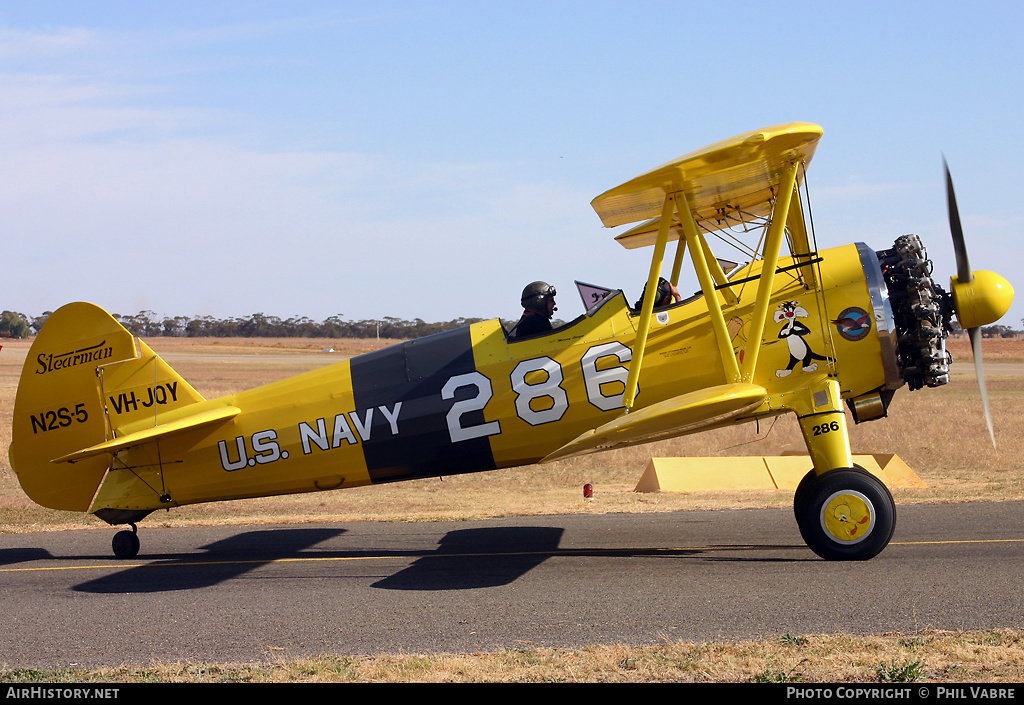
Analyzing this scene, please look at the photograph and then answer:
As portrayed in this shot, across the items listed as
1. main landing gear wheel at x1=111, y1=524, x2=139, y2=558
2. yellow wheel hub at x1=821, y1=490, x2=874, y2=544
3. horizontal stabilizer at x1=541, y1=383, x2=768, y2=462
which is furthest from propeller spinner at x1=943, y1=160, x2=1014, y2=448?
main landing gear wheel at x1=111, y1=524, x2=139, y2=558

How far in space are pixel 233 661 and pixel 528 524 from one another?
575 centimetres

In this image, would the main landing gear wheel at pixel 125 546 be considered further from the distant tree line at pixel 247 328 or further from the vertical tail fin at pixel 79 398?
the distant tree line at pixel 247 328

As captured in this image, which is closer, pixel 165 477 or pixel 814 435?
pixel 814 435

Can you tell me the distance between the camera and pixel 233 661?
5645 millimetres

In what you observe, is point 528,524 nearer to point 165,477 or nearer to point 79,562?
point 165,477

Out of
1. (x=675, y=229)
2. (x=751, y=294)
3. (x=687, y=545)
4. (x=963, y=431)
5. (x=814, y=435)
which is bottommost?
(x=963, y=431)

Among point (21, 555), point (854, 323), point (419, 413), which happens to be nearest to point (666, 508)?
point (419, 413)

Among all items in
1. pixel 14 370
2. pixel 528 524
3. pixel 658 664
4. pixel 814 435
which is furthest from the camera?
pixel 14 370

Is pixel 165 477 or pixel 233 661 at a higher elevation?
pixel 165 477

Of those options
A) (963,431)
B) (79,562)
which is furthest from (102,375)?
(963,431)

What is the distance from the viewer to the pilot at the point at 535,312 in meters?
8.98

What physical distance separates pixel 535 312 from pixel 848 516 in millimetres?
3580

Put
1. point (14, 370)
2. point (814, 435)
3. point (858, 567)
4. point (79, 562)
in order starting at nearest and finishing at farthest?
point (858, 567), point (814, 435), point (79, 562), point (14, 370)

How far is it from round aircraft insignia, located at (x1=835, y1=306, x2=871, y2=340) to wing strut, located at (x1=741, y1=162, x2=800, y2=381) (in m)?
0.94
